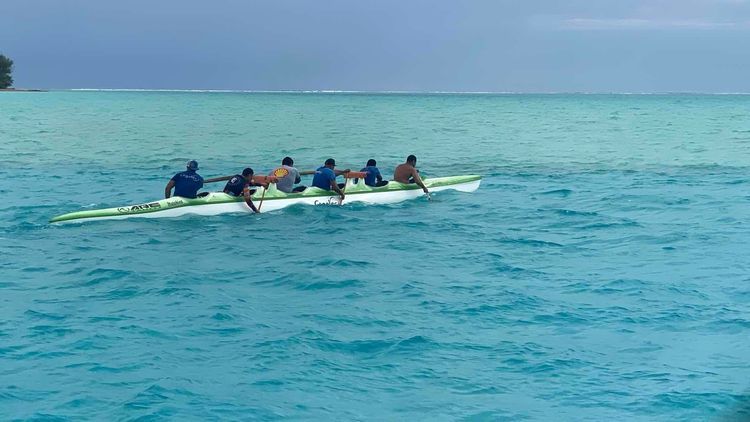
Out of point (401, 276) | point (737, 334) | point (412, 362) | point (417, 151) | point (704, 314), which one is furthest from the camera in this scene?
point (417, 151)

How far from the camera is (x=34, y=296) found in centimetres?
1324

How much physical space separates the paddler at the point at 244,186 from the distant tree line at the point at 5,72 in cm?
13898

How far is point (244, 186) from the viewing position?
20.4 meters

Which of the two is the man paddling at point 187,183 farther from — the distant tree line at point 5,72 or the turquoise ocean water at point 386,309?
the distant tree line at point 5,72

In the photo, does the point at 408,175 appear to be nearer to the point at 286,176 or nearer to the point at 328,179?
the point at 328,179

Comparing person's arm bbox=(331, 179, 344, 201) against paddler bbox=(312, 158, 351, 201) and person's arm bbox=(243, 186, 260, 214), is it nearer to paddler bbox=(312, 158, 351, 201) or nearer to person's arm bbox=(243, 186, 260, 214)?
paddler bbox=(312, 158, 351, 201)

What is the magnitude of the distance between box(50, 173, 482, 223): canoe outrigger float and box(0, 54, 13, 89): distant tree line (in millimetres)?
138443

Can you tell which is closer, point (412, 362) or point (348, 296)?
point (412, 362)

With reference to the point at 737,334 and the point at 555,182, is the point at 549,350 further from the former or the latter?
the point at 555,182

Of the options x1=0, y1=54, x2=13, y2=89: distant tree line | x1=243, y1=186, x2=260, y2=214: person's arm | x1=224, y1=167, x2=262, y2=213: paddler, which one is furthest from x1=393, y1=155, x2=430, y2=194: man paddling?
x1=0, y1=54, x2=13, y2=89: distant tree line

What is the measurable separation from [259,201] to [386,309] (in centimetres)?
845

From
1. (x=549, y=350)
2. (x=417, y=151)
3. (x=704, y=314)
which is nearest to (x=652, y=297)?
(x=704, y=314)

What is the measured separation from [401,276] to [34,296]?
6.08 meters

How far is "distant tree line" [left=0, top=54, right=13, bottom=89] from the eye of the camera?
145 m
